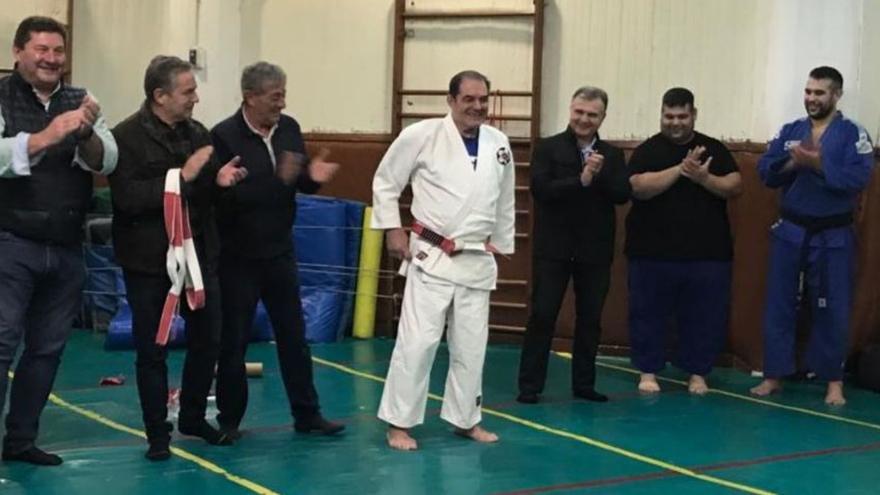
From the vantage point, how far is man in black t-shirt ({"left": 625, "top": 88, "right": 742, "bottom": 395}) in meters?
7.22

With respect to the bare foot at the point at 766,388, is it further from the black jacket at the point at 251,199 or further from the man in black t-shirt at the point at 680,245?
the black jacket at the point at 251,199

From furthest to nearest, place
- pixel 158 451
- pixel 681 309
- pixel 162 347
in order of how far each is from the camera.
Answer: pixel 681 309
pixel 158 451
pixel 162 347

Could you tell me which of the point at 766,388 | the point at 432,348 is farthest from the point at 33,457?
the point at 766,388

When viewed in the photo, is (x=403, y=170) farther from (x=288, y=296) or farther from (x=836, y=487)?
(x=836, y=487)

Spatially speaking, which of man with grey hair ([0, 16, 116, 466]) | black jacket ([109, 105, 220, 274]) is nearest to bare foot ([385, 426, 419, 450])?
black jacket ([109, 105, 220, 274])

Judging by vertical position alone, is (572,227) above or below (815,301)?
above

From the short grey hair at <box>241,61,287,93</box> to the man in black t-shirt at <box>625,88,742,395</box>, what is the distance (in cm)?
257

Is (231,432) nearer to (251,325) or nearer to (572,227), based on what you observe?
(251,325)

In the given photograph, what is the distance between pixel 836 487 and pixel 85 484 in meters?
3.12

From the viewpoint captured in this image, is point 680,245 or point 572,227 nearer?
point 572,227

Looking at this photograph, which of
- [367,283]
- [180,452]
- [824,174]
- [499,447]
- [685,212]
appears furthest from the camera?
[367,283]

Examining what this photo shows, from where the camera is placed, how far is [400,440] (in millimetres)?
5715

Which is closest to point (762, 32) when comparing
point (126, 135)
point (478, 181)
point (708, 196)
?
point (708, 196)

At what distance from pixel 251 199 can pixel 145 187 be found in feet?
1.90
